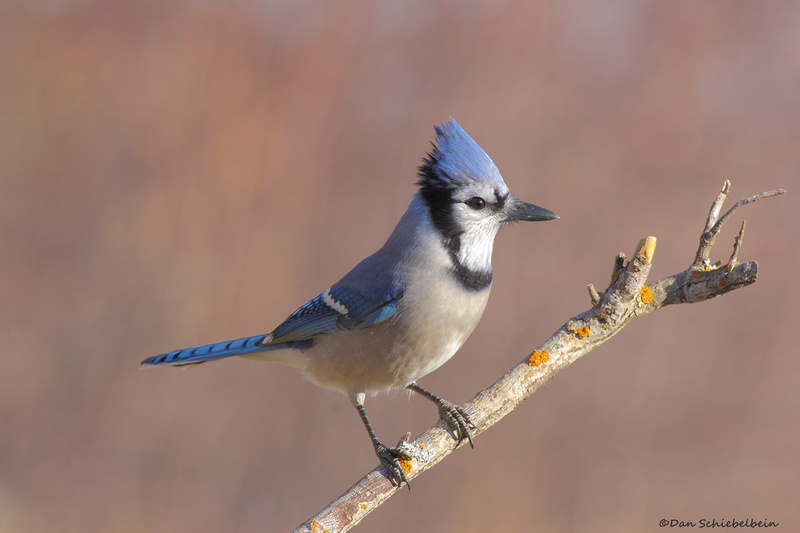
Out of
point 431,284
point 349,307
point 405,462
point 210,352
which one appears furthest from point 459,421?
point 210,352

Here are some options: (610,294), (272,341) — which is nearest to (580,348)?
(610,294)

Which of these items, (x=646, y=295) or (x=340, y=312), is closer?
(x=646, y=295)

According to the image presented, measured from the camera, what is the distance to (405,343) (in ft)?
7.01

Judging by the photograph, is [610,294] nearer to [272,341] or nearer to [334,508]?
[334,508]

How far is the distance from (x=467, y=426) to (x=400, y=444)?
23 cm

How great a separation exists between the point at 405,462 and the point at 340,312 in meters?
0.61

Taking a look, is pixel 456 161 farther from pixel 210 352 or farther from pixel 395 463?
pixel 210 352

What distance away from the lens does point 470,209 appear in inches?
86.4

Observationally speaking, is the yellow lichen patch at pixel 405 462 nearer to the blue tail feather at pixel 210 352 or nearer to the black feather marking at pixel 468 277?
the black feather marking at pixel 468 277

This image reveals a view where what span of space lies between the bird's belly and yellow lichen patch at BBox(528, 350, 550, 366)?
0.24 metres

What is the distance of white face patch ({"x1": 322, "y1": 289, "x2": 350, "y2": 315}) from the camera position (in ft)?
7.79

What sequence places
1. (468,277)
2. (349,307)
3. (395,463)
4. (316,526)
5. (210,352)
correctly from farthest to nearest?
1. (210,352)
2. (349,307)
3. (468,277)
4. (395,463)
5. (316,526)

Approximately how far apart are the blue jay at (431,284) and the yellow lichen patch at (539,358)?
24cm

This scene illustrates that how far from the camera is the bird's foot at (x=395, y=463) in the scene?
200 centimetres
